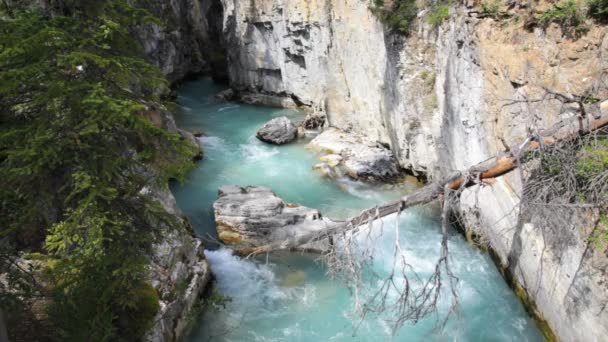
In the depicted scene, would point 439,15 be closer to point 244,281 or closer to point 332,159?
point 332,159

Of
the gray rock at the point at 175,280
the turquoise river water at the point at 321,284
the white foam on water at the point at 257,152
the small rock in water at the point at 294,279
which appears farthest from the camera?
the white foam on water at the point at 257,152

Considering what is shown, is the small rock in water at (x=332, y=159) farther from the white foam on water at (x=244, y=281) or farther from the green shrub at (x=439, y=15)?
the white foam on water at (x=244, y=281)

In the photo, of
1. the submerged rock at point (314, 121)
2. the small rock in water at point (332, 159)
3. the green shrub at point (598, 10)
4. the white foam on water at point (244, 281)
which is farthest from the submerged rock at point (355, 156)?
the green shrub at point (598, 10)

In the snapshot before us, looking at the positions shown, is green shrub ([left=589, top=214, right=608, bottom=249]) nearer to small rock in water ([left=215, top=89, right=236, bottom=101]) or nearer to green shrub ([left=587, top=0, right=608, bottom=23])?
green shrub ([left=587, top=0, right=608, bottom=23])

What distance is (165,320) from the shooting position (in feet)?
25.4

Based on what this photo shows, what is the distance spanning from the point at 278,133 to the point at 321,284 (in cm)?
961

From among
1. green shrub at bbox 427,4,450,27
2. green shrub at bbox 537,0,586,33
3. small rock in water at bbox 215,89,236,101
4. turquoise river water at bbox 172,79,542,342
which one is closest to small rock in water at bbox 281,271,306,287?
turquoise river water at bbox 172,79,542,342

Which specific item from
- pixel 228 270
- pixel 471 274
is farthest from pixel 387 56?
pixel 228 270

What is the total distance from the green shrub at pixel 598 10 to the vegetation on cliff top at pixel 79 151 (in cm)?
673

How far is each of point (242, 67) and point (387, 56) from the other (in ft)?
42.5

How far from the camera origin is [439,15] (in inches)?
461

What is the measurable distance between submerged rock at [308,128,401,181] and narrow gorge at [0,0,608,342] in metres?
0.07

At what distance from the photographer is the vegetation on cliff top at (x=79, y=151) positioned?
5.30 metres

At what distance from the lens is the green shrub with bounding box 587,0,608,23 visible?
7.27 m
